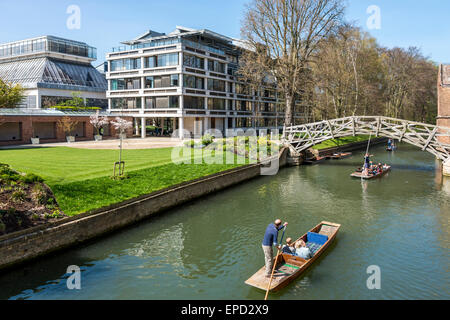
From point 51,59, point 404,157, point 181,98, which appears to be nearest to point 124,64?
point 181,98

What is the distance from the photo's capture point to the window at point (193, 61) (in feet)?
167

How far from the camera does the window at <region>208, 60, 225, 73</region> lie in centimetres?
5666

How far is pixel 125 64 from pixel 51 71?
15761 millimetres

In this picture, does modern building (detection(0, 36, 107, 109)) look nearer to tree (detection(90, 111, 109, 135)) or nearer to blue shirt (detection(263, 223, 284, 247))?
tree (detection(90, 111, 109, 135))

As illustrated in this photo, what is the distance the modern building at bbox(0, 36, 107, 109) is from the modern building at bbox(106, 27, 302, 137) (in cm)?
1004

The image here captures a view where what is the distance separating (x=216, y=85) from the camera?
5872cm

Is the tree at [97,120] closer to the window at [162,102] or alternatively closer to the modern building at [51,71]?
the window at [162,102]

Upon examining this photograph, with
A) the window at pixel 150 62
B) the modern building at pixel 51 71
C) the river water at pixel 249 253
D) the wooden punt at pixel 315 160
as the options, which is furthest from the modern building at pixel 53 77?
the river water at pixel 249 253

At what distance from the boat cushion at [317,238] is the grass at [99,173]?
9072mm

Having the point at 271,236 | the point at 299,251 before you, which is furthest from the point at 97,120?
the point at 271,236

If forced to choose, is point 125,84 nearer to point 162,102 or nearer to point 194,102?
point 162,102
